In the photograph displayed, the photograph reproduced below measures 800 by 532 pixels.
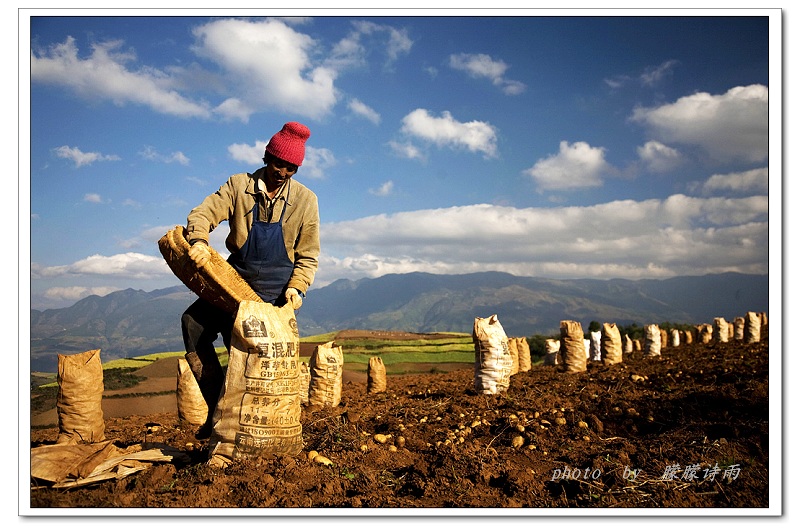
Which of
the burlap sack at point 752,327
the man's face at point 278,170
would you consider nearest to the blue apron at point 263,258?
the man's face at point 278,170

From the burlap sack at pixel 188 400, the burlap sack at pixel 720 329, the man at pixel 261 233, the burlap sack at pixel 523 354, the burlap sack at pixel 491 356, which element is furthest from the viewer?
the burlap sack at pixel 720 329

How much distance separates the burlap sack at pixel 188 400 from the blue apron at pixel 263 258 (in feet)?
19.5

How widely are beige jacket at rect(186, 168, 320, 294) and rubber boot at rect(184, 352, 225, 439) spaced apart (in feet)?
3.33

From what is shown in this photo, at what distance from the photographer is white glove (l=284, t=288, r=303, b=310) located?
16.9ft

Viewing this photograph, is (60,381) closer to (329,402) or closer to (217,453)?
(217,453)

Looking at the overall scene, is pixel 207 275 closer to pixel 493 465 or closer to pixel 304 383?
pixel 493 465

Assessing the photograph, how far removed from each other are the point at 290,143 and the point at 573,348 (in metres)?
11.3

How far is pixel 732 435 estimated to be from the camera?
6008mm

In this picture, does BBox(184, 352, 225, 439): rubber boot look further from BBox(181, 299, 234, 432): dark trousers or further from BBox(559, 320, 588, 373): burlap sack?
BBox(559, 320, 588, 373): burlap sack

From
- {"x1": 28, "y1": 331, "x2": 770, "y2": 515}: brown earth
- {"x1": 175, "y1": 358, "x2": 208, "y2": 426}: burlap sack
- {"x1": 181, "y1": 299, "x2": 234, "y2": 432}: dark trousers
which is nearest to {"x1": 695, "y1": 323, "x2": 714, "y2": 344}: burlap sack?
{"x1": 28, "y1": 331, "x2": 770, "y2": 515}: brown earth

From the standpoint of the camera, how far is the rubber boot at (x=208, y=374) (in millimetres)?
5113

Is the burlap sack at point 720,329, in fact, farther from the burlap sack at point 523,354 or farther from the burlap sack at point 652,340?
the burlap sack at point 523,354

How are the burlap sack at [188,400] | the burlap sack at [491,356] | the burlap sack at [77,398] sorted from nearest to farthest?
1. the burlap sack at [77,398]
2. the burlap sack at [491,356]
3. the burlap sack at [188,400]
